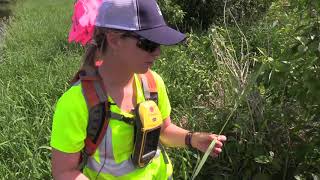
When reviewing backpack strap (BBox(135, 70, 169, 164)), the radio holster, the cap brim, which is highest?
the cap brim

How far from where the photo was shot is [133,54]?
175cm

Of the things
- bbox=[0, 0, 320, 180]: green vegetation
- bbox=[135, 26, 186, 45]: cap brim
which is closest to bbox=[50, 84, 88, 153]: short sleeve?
bbox=[135, 26, 186, 45]: cap brim

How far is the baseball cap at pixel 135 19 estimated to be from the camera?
1.70 m

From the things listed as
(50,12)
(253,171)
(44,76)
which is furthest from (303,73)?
(50,12)

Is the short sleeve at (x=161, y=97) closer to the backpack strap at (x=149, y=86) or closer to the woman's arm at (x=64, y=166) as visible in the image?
the backpack strap at (x=149, y=86)

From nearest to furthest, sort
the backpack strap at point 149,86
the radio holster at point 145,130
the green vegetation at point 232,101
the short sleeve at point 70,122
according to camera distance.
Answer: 1. the short sleeve at point 70,122
2. the radio holster at point 145,130
3. the backpack strap at point 149,86
4. the green vegetation at point 232,101

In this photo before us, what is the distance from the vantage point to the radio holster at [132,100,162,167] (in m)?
1.79

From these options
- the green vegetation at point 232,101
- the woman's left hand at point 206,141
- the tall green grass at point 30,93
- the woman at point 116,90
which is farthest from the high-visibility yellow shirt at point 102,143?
the tall green grass at point 30,93

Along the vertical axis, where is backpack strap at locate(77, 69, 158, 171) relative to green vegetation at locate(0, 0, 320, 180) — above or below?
above

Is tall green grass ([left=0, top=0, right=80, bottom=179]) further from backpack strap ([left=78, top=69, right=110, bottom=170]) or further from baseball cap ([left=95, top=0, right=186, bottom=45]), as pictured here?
baseball cap ([left=95, top=0, right=186, bottom=45])

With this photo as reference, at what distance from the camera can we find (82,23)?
1771mm

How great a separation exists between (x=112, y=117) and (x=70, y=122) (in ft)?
0.51

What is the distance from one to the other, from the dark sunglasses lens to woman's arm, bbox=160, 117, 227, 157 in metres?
0.43

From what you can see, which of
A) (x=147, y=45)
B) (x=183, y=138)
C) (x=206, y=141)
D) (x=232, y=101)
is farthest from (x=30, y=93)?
(x=147, y=45)
